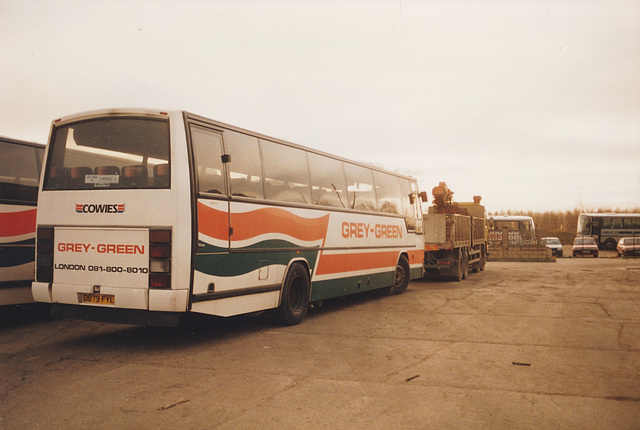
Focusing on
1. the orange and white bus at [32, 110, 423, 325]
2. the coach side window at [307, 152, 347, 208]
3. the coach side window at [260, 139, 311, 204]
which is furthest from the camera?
the coach side window at [307, 152, 347, 208]

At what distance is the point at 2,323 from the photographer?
1053 cm

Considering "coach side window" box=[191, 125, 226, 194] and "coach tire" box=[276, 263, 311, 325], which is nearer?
"coach side window" box=[191, 125, 226, 194]

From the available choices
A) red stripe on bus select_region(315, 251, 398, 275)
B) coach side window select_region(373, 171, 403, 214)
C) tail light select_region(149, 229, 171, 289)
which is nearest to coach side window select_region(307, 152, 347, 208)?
red stripe on bus select_region(315, 251, 398, 275)

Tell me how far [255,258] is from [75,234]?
2.49 m

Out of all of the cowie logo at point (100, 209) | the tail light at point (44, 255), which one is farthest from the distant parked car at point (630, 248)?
the tail light at point (44, 255)

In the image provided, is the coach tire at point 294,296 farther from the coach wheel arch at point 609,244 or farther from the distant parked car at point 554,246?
the coach wheel arch at point 609,244

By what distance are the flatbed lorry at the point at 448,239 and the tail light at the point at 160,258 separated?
12.7 metres

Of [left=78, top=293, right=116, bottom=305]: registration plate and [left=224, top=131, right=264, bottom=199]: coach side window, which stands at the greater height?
[left=224, top=131, right=264, bottom=199]: coach side window

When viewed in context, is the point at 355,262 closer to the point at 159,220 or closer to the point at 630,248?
the point at 159,220

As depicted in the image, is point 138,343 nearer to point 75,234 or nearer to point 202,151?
point 75,234

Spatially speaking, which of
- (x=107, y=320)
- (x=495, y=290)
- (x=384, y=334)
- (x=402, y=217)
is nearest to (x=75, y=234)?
(x=107, y=320)

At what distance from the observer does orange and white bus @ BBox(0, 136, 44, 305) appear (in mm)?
9328

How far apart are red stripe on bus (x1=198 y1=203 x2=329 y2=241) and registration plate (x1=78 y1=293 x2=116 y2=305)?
1.40 meters

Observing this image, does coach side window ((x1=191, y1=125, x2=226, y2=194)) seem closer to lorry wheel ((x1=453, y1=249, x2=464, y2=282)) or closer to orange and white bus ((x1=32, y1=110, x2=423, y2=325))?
orange and white bus ((x1=32, y1=110, x2=423, y2=325))
